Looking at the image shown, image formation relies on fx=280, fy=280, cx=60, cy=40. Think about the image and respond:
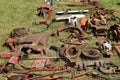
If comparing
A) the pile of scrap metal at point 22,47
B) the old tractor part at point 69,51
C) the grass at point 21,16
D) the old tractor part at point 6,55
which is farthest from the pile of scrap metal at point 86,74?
the old tractor part at point 6,55

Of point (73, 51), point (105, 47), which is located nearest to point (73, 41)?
point (73, 51)

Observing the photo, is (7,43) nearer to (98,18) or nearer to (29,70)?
(29,70)

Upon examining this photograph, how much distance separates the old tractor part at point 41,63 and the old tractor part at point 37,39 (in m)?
0.80

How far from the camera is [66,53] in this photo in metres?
8.14

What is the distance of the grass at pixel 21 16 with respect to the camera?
357 inches

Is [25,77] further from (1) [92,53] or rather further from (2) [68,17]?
(2) [68,17]

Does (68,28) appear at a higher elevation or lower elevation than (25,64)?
higher

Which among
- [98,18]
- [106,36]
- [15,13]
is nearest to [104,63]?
[106,36]

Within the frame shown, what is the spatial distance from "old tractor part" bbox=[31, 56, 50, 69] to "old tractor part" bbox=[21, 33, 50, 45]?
0.80m

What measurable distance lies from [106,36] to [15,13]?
12.9 ft

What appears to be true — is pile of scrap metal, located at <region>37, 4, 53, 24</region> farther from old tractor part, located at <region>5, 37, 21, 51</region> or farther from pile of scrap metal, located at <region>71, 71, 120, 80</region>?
pile of scrap metal, located at <region>71, 71, 120, 80</region>

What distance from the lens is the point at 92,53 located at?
322 inches

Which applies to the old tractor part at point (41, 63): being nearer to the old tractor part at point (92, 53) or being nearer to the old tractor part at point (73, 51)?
the old tractor part at point (73, 51)

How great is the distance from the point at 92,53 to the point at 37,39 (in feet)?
6.01
